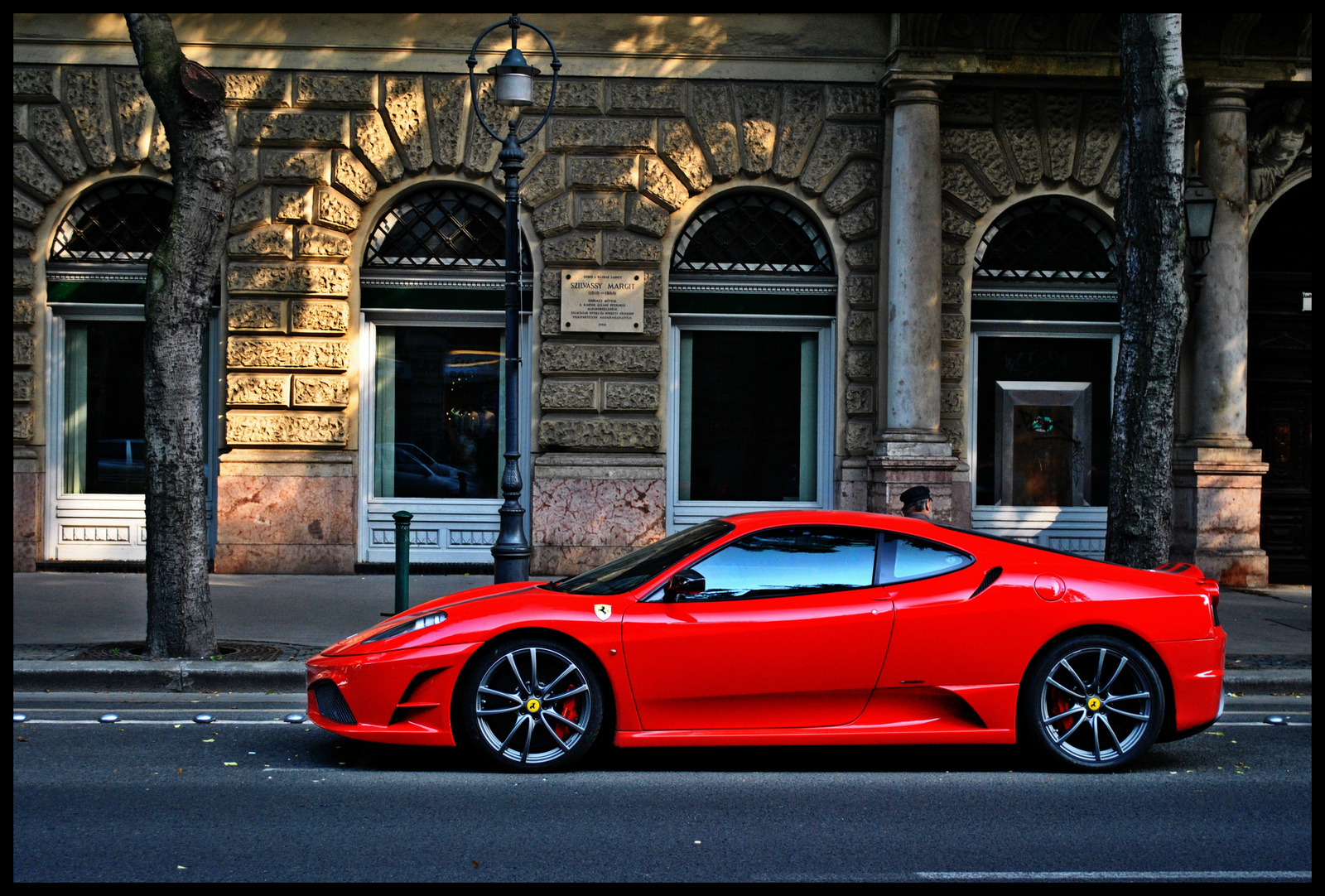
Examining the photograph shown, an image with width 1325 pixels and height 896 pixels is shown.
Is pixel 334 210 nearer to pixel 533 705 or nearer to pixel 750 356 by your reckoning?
pixel 750 356

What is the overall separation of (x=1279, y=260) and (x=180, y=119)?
12392mm

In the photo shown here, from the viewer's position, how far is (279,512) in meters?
13.8

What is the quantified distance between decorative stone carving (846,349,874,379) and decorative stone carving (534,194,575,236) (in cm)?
359

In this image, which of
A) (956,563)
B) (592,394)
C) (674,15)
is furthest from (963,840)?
(674,15)

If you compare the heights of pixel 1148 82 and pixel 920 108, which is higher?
pixel 920 108

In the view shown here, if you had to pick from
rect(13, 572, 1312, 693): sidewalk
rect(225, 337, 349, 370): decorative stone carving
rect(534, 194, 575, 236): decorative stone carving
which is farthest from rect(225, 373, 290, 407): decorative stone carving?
rect(534, 194, 575, 236): decorative stone carving

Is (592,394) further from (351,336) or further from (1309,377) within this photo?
(1309,377)

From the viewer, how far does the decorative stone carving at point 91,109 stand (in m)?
Result: 13.8

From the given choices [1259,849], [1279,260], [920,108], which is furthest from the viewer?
[1279,260]

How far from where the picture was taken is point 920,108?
13.8m

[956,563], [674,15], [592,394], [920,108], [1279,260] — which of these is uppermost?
[674,15]

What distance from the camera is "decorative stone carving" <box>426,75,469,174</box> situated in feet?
45.8

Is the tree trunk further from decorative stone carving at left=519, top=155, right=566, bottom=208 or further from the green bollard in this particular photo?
decorative stone carving at left=519, top=155, right=566, bottom=208

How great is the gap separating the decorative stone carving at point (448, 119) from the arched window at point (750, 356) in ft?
9.11
